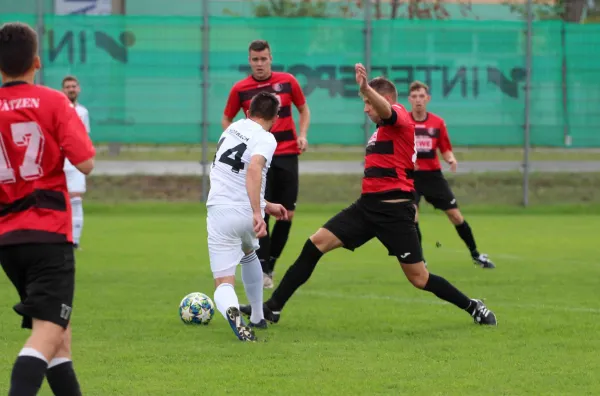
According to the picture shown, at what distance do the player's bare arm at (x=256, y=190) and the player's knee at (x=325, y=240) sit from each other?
1.09 m

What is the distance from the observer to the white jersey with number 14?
847 cm

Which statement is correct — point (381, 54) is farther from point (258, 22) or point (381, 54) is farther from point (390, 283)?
point (390, 283)

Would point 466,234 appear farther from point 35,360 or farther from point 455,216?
point 35,360

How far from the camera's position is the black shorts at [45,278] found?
5.26m

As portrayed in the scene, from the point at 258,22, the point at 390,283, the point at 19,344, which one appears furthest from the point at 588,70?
the point at 19,344

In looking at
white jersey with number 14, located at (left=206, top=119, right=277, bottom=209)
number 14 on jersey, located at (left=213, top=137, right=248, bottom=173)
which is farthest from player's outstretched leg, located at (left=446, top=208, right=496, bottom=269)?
number 14 on jersey, located at (left=213, top=137, right=248, bottom=173)

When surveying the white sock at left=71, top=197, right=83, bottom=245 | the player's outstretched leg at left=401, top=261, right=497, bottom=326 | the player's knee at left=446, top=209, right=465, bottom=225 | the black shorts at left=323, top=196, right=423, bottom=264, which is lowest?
the white sock at left=71, top=197, right=83, bottom=245

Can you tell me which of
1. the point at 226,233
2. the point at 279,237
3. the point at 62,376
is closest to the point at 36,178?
the point at 62,376

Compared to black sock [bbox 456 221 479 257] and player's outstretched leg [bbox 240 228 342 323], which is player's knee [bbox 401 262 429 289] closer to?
player's outstretched leg [bbox 240 228 342 323]

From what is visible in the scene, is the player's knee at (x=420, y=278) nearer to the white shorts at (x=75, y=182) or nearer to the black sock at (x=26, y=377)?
the black sock at (x=26, y=377)

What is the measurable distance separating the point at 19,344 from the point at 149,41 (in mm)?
13535

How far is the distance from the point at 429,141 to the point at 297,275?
15.3 ft

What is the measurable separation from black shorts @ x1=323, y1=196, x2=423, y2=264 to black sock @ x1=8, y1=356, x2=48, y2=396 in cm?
429

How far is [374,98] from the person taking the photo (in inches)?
331
